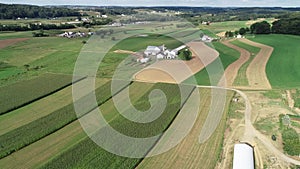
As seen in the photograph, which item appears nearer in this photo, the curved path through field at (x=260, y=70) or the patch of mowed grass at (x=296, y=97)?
the patch of mowed grass at (x=296, y=97)

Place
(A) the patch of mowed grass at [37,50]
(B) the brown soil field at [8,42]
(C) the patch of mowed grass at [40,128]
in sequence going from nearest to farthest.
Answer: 1. (C) the patch of mowed grass at [40,128]
2. (A) the patch of mowed grass at [37,50]
3. (B) the brown soil field at [8,42]

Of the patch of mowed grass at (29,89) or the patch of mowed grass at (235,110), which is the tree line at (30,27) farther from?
the patch of mowed grass at (235,110)

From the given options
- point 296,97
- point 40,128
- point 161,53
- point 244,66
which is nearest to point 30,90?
point 40,128

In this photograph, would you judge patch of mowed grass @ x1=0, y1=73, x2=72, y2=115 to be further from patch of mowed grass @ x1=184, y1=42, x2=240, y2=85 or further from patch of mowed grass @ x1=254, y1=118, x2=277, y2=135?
patch of mowed grass @ x1=254, y1=118, x2=277, y2=135

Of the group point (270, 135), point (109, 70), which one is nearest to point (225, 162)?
point (270, 135)

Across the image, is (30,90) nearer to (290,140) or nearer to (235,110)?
(235,110)

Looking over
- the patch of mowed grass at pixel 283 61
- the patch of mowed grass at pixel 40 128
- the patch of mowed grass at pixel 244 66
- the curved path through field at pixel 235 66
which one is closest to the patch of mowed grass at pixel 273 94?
the patch of mowed grass at pixel 283 61

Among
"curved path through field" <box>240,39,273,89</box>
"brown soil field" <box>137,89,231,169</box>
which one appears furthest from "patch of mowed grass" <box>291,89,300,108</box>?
"brown soil field" <box>137,89,231,169</box>
